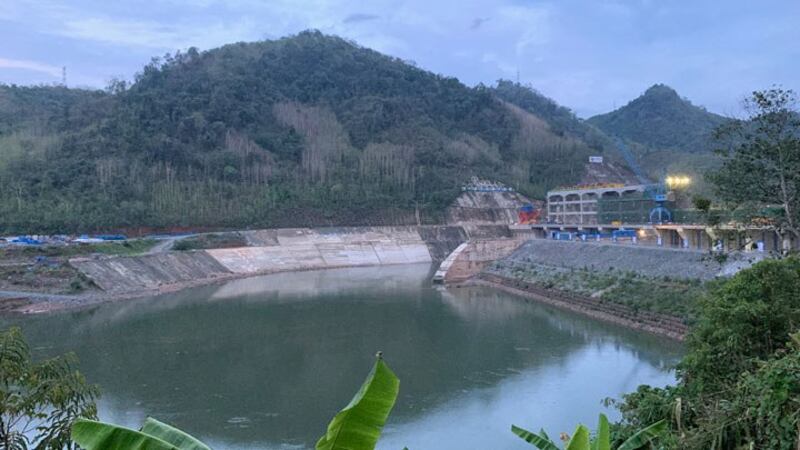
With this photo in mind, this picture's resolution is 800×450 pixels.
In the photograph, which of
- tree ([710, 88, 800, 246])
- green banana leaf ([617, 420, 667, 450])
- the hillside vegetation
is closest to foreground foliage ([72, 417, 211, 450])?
green banana leaf ([617, 420, 667, 450])

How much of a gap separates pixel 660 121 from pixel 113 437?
111 meters

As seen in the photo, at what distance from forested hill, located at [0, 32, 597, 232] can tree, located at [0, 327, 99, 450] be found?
41.9m

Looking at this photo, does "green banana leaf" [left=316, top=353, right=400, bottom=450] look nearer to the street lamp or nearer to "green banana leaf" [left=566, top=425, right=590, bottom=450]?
"green banana leaf" [left=566, top=425, right=590, bottom=450]

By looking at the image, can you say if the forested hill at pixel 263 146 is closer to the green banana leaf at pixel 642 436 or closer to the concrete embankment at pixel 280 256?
the concrete embankment at pixel 280 256

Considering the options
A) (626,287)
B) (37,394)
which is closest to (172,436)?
(37,394)

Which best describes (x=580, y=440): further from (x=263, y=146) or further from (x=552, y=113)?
(x=552, y=113)

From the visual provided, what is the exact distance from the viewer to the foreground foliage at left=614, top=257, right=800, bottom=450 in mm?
5941

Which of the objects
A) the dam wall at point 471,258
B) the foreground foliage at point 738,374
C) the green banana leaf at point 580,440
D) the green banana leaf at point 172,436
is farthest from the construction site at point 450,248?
the green banana leaf at point 172,436

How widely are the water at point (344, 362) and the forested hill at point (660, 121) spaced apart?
7591 centimetres

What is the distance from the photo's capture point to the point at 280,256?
4522cm

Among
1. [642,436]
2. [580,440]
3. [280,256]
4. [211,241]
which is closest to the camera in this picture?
[580,440]

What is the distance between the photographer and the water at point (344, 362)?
1287cm

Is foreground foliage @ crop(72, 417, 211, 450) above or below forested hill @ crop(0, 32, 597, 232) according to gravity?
below

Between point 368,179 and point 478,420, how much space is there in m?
50.4
